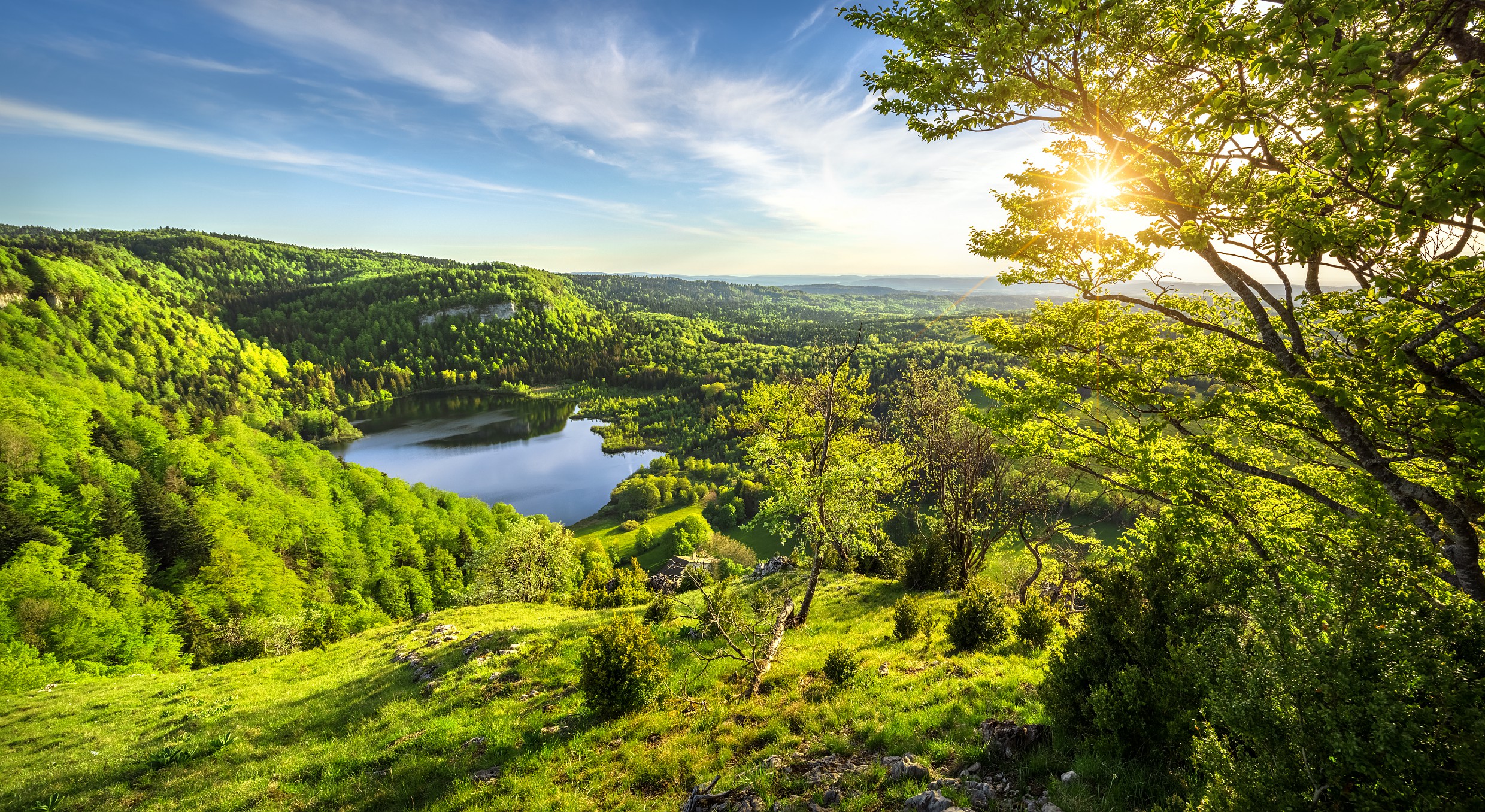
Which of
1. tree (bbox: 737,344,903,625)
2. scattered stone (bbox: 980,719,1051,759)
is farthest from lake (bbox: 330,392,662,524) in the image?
scattered stone (bbox: 980,719,1051,759)

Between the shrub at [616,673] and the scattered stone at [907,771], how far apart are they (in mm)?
5544

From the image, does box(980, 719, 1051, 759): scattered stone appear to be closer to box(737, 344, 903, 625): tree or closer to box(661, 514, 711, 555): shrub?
box(737, 344, 903, 625): tree

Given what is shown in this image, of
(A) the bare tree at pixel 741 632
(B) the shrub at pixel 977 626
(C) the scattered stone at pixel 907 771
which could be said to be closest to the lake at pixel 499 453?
(A) the bare tree at pixel 741 632

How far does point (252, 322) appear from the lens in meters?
178

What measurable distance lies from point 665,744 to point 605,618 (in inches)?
412

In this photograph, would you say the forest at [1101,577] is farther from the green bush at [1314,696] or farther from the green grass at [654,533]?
the green grass at [654,533]

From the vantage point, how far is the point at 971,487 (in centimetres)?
1916

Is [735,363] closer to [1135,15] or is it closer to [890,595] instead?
[890,595]

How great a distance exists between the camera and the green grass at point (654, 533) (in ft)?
227

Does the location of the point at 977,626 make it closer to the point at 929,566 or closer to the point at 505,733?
the point at 929,566

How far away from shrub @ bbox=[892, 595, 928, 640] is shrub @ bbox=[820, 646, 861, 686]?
3333 mm

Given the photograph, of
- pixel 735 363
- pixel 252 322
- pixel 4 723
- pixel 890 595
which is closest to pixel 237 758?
pixel 4 723

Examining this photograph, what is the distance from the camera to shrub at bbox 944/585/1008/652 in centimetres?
1241

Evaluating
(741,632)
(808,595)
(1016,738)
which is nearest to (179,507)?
(741,632)
